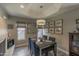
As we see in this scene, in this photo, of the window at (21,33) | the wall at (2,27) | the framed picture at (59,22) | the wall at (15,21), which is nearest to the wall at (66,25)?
the framed picture at (59,22)

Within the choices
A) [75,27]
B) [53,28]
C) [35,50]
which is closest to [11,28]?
[35,50]

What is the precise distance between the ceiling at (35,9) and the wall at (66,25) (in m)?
0.09

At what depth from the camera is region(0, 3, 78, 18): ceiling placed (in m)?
1.92

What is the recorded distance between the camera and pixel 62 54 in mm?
1958

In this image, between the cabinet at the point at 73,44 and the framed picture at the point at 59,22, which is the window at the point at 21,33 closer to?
the framed picture at the point at 59,22

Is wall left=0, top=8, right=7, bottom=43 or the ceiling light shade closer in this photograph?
wall left=0, top=8, right=7, bottom=43

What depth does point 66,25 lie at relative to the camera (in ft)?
6.48

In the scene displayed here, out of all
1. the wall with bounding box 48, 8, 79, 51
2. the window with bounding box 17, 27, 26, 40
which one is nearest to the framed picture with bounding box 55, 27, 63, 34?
the wall with bounding box 48, 8, 79, 51

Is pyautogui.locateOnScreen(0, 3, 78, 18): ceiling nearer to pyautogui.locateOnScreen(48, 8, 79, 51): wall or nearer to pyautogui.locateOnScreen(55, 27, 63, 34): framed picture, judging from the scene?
pyautogui.locateOnScreen(48, 8, 79, 51): wall

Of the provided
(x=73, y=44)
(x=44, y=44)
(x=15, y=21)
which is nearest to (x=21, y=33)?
(x=15, y=21)

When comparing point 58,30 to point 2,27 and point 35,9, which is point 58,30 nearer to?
point 35,9

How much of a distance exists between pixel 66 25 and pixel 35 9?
0.63 meters

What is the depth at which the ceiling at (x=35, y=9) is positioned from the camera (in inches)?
75.7

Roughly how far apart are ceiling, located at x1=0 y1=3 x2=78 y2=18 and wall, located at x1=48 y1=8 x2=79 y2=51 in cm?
9
